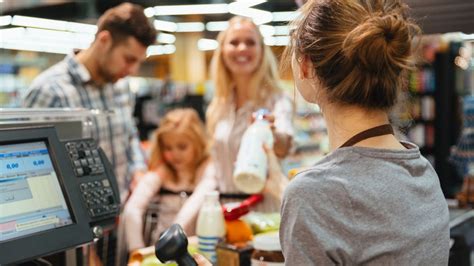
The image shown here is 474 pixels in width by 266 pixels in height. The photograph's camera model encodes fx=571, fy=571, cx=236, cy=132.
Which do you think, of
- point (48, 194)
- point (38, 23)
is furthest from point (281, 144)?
point (38, 23)

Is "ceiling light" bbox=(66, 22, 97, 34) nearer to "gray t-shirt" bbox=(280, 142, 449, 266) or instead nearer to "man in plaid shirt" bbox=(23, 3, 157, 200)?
"man in plaid shirt" bbox=(23, 3, 157, 200)

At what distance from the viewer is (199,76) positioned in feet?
49.7

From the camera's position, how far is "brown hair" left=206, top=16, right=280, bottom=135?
261 centimetres

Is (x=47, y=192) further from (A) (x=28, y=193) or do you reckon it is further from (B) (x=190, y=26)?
(B) (x=190, y=26)

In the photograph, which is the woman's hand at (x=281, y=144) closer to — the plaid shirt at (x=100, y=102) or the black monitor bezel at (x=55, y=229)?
the plaid shirt at (x=100, y=102)

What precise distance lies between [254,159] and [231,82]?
0.91 metres

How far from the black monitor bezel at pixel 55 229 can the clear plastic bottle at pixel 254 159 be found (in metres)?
0.65

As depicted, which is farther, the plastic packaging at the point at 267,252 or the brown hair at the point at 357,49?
the plastic packaging at the point at 267,252

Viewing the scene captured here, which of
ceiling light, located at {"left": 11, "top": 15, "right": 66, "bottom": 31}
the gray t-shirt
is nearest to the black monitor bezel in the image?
the gray t-shirt

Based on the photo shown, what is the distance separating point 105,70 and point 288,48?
5.94 ft

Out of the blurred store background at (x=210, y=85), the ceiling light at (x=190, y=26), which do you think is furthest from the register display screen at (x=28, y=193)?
the ceiling light at (x=190, y=26)

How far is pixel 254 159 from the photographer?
1.87 m

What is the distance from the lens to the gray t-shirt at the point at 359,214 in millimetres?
1028

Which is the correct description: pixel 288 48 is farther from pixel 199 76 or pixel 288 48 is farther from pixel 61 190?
pixel 199 76
